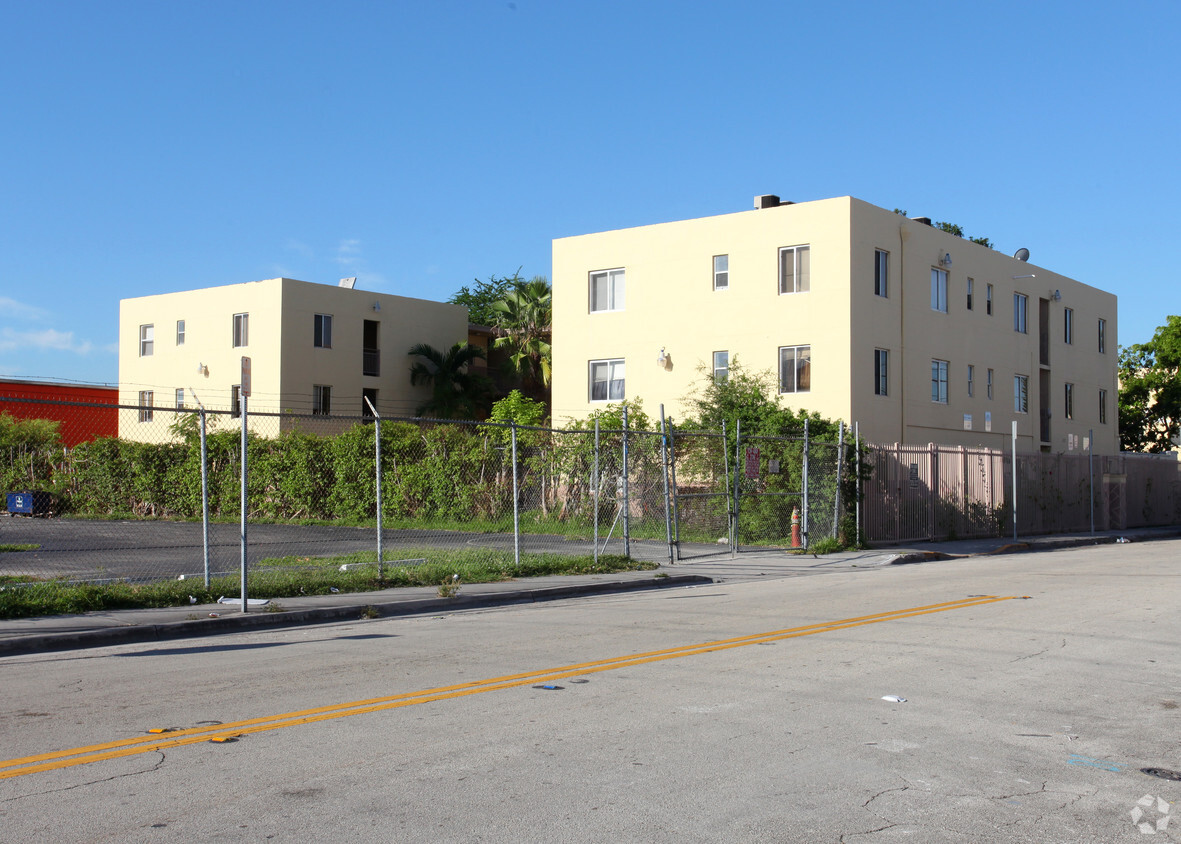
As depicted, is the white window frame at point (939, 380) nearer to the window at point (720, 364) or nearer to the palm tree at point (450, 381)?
the window at point (720, 364)

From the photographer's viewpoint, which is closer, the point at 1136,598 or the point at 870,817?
the point at 870,817

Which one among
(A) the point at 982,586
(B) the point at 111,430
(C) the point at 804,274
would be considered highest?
(C) the point at 804,274

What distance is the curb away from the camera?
34.0ft

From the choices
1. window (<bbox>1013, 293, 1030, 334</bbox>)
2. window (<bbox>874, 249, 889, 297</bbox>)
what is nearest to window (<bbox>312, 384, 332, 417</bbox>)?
window (<bbox>874, 249, 889, 297</bbox>)

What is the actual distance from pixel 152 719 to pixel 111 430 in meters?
40.8

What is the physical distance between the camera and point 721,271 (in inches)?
1244

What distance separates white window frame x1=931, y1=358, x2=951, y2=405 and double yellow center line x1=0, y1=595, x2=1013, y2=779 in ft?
74.2

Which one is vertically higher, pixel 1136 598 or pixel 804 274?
pixel 804 274

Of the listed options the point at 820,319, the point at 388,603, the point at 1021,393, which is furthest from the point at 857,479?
the point at 1021,393

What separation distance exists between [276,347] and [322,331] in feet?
7.33

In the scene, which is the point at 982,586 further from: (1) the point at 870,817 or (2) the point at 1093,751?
(1) the point at 870,817

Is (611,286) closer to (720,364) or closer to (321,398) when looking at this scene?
(720,364)

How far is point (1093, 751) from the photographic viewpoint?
6281mm

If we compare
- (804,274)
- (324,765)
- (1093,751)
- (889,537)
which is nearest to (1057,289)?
(804,274)
